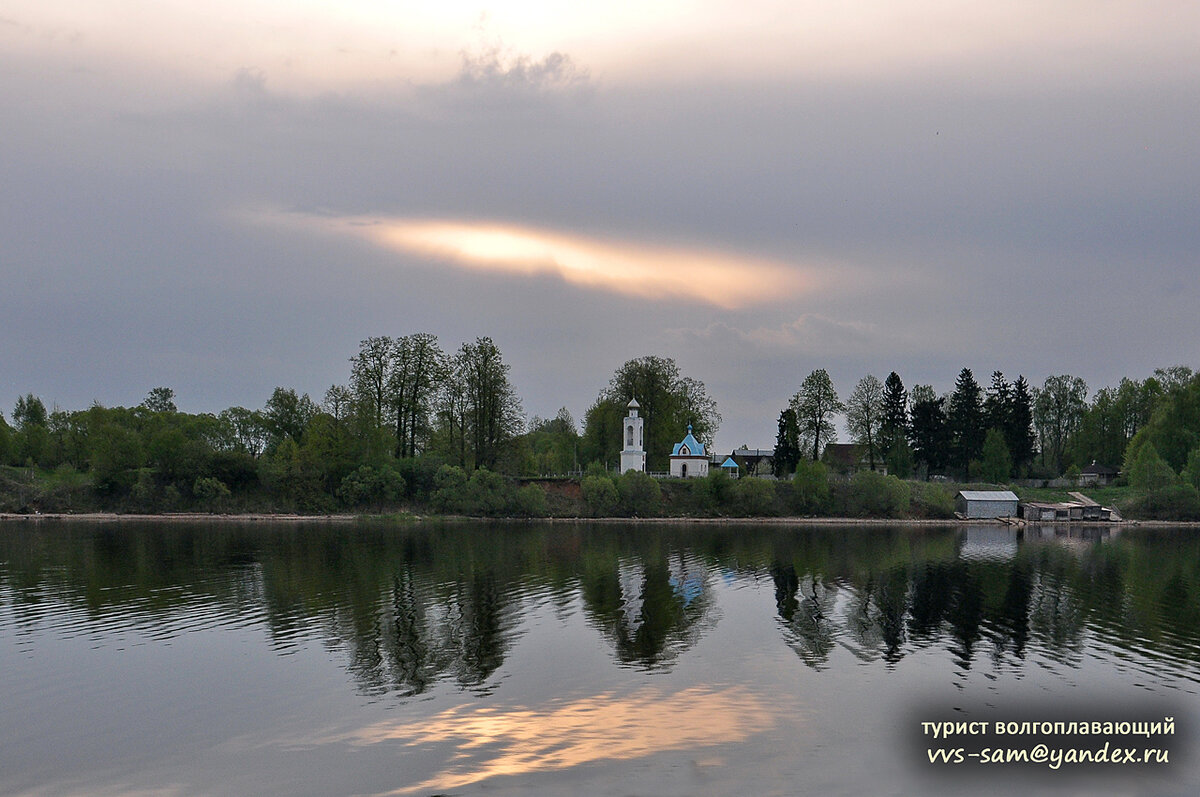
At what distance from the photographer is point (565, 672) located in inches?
1121

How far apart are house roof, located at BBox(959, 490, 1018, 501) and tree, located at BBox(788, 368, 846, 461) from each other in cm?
1864

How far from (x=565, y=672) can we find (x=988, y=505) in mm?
82515

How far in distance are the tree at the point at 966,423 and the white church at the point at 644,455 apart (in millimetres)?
31575

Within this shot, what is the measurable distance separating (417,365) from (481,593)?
2366 inches

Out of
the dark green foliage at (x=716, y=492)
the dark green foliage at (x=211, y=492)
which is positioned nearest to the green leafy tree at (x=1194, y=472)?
the dark green foliage at (x=716, y=492)

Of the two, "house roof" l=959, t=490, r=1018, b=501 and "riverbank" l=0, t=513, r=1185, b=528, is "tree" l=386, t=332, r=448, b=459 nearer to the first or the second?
"riverbank" l=0, t=513, r=1185, b=528

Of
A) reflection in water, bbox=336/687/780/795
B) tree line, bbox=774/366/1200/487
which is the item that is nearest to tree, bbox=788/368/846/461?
tree line, bbox=774/366/1200/487

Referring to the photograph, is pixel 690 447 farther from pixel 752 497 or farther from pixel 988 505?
pixel 988 505

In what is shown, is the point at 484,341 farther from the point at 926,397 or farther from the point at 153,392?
the point at 153,392

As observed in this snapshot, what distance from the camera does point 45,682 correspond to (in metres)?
26.5

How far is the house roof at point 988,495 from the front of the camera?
328ft

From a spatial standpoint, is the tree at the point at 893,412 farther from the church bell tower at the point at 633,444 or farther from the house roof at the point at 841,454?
the church bell tower at the point at 633,444

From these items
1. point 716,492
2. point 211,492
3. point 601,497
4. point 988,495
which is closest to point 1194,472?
point 988,495

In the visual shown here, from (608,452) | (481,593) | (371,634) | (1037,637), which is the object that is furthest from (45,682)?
(608,452)
